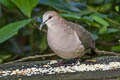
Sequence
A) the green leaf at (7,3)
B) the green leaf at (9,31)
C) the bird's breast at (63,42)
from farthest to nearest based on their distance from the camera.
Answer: the green leaf at (7,3)
the green leaf at (9,31)
the bird's breast at (63,42)

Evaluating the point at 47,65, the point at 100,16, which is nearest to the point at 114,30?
the point at 100,16

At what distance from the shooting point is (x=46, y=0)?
5645 mm

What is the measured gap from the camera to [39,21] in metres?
4.96

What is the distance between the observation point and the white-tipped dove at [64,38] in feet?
13.5

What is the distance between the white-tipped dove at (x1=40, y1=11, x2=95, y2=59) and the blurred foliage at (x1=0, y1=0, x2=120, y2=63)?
46 cm

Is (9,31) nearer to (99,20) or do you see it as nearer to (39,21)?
(39,21)

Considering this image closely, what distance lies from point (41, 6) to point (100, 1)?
99cm

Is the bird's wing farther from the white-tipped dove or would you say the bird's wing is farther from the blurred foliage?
the blurred foliage

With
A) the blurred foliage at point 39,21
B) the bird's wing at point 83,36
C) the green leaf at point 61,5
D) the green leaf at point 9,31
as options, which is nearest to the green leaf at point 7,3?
the blurred foliage at point 39,21

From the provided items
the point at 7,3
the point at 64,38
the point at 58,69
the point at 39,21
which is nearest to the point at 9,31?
the point at 39,21

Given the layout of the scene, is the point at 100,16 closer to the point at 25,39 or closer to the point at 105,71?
the point at 105,71

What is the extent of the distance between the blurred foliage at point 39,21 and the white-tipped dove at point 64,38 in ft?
1.52

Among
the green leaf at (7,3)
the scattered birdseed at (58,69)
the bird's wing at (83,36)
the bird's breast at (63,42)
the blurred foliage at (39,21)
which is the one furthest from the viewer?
the green leaf at (7,3)

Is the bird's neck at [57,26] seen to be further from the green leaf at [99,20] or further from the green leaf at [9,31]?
the green leaf at [99,20]
